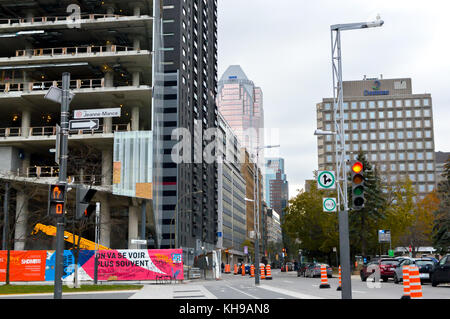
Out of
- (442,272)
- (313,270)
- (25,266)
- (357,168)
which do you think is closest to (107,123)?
(25,266)

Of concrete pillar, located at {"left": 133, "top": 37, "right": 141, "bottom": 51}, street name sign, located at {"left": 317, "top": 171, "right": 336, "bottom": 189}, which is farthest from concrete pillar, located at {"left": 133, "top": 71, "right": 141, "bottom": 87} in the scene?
street name sign, located at {"left": 317, "top": 171, "right": 336, "bottom": 189}

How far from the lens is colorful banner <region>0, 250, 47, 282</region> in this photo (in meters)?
33.5

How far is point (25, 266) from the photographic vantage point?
33.6 meters

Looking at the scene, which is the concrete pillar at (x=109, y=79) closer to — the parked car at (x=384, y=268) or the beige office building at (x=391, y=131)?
the parked car at (x=384, y=268)

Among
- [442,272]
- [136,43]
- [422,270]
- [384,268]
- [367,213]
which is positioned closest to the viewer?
[442,272]

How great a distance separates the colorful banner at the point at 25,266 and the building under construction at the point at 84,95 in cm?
1400

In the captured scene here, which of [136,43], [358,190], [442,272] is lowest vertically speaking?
[442,272]

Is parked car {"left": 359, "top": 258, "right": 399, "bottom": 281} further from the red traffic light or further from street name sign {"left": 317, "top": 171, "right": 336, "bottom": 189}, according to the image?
the red traffic light

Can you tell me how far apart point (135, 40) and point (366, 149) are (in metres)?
97.1

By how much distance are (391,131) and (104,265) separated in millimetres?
118654

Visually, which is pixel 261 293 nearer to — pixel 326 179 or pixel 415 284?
pixel 326 179

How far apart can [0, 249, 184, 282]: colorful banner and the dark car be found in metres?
16.5

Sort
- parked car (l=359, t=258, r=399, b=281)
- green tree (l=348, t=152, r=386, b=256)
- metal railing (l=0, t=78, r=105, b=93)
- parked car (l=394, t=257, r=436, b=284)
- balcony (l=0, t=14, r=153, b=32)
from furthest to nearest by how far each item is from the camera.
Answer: green tree (l=348, t=152, r=386, b=256)
metal railing (l=0, t=78, r=105, b=93)
balcony (l=0, t=14, r=153, b=32)
parked car (l=359, t=258, r=399, b=281)
parked car (l=394, t=257, r=436, b=284)

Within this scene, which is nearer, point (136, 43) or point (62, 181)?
point (62, 181)
